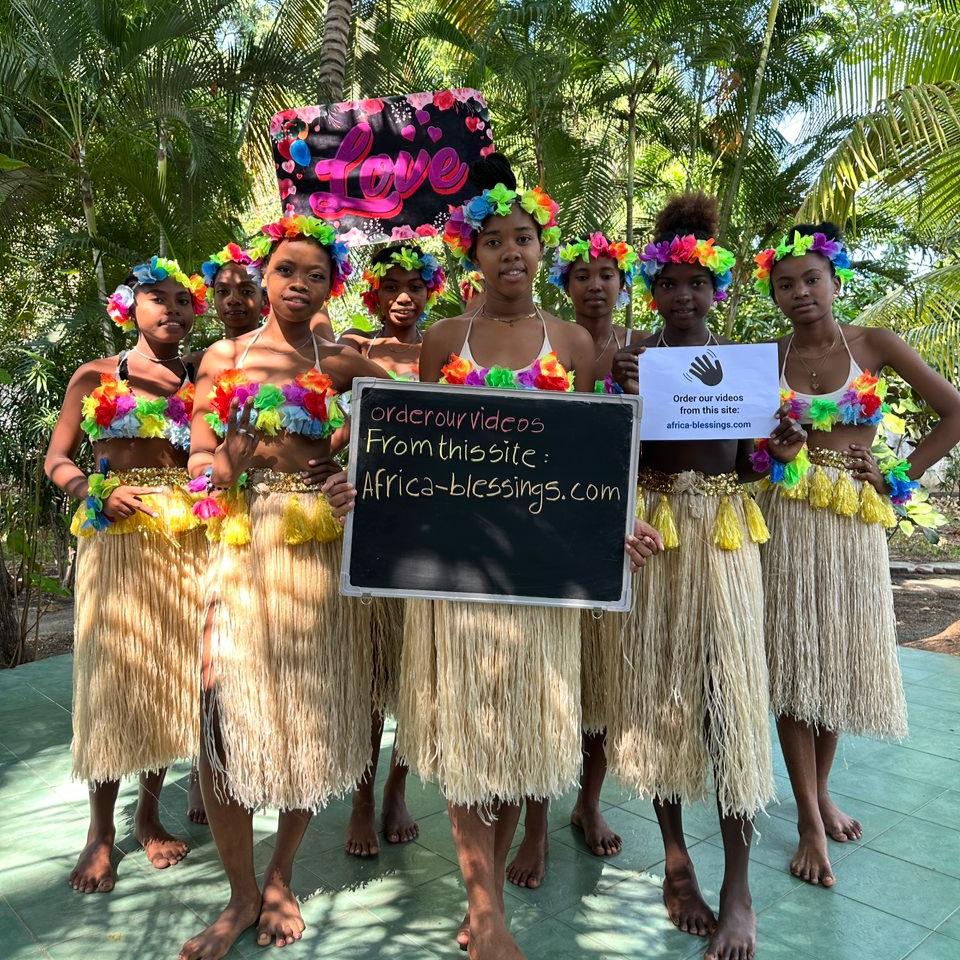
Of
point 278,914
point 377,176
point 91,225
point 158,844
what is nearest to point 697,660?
point 278,914

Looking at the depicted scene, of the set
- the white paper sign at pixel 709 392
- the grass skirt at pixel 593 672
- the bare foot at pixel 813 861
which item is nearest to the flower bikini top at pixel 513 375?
the white paper sign at pixel 709 392

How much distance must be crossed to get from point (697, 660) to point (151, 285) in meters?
2.23

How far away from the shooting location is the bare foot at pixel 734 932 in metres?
2.32

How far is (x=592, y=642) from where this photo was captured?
2.72 meters

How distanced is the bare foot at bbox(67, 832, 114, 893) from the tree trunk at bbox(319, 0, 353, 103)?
13.1 feet

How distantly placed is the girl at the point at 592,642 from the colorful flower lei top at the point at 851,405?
0.63m

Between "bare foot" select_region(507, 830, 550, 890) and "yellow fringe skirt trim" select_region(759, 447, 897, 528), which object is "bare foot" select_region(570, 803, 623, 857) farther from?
"yellow fringe skirt trim" select_region(759, 447, 897, 528)

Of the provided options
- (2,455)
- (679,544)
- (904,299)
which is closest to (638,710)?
(679,544)

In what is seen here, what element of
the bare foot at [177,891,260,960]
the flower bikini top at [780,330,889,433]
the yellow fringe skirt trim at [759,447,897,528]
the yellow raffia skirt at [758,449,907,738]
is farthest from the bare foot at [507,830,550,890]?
the flower bikini top at [780,330,889,433]

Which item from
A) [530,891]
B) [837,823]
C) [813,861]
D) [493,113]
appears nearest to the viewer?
[530,891]

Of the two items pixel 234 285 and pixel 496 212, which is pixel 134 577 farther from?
pixel 496 212

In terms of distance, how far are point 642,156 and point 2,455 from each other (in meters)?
7.27

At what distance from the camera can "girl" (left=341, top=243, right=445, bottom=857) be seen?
272cm

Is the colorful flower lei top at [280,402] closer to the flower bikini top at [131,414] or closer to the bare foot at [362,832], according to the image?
the flower bikini top at [131,414]
